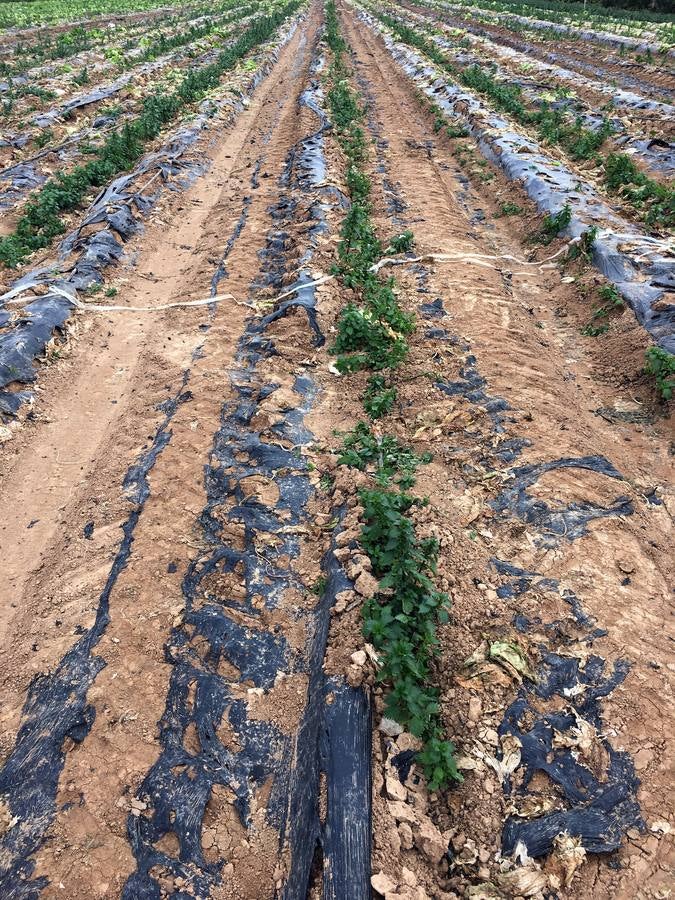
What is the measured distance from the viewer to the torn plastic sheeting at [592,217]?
21.6 feet

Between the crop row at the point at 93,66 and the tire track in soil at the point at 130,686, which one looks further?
the crop row at the point at 93,66

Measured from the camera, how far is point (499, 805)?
278cm

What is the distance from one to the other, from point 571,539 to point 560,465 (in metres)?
0.87

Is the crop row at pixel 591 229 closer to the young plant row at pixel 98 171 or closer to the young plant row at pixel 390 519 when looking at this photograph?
the young plant row at pixel 390 519

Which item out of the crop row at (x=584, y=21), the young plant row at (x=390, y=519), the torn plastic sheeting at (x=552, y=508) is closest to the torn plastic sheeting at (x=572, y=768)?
the young plant row at (x=390, y=519)

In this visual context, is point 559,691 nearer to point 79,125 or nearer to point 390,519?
point 390,519

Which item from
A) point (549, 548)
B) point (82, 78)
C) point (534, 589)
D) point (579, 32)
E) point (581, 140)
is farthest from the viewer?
point (579, 32)

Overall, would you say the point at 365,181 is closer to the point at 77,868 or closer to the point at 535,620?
the point at 535,620

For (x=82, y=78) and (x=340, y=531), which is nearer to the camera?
(x=340, y=531)

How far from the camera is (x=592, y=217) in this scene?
8.64 meters

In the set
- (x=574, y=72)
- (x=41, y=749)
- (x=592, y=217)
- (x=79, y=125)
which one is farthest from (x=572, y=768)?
(x=574, y=72)

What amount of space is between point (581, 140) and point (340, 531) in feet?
42.6

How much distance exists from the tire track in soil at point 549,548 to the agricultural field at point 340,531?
0.02 m

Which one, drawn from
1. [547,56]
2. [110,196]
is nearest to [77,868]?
[110,196]
